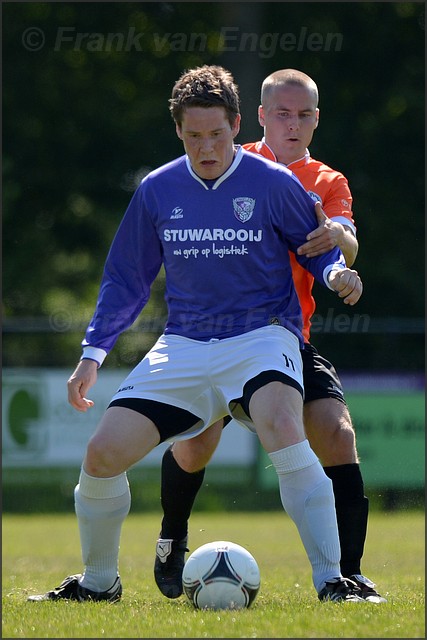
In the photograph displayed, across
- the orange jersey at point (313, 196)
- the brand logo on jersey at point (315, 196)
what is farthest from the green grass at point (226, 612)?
the brand logo on jersey at point (315, 196)

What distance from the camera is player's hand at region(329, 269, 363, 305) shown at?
15.4ft

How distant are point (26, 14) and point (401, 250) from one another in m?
7.98

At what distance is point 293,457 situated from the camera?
4500 mm

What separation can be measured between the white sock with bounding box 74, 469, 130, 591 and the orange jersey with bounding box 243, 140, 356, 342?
4.10 feet

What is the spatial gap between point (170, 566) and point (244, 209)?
6.01 feet

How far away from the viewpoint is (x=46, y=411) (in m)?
13.8

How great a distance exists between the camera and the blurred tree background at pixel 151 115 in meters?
18.5

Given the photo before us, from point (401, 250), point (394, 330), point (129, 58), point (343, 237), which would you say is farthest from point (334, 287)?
point (129, 58)

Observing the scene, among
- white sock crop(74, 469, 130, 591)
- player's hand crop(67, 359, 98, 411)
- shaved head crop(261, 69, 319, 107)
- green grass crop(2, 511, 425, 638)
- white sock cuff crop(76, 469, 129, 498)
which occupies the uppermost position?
shaved head crop(261, 69, 319, 107)

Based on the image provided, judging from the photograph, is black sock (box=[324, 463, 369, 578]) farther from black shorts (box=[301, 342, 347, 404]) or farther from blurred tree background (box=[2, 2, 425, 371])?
blurred tree background (box=[2, 2, 425, 371])

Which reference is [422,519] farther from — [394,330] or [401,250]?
[401,250]

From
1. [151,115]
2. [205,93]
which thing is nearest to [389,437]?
[151,115]

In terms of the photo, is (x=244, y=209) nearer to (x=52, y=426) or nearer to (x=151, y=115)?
(x=52, y=426)

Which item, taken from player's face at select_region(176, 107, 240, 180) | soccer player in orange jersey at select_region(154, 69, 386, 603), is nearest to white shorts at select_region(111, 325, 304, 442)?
soccer player in orange jersey at select_region(154, 69, 386, 603)
